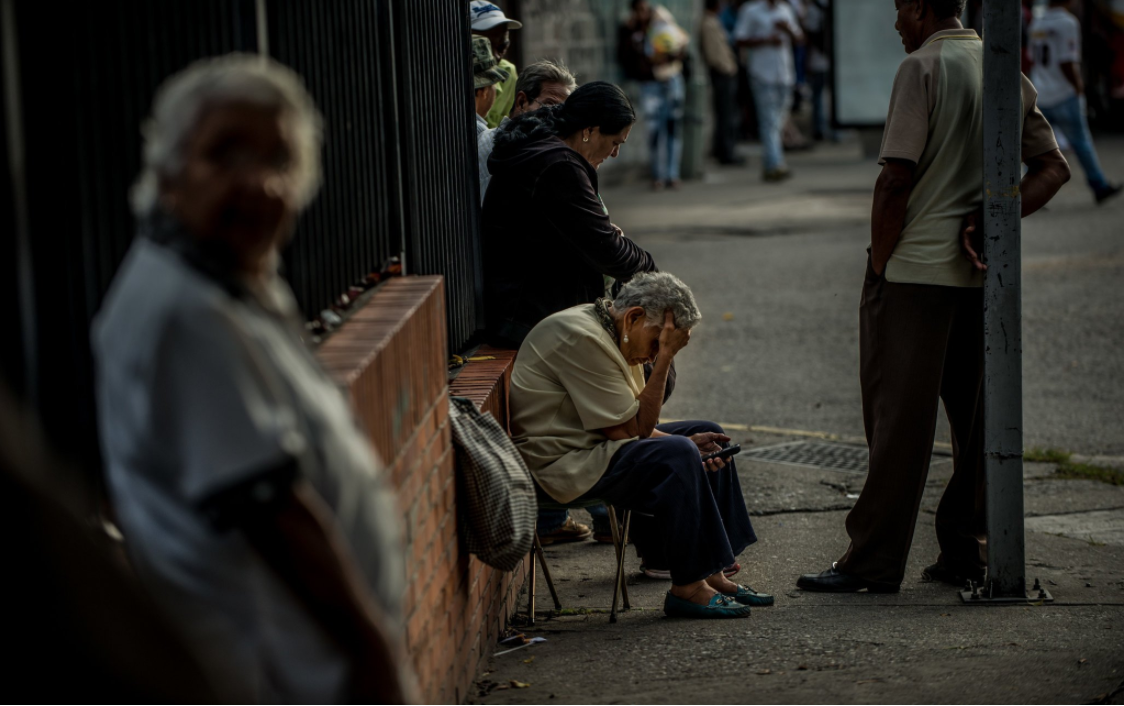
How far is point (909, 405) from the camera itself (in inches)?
197

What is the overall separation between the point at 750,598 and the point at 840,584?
362mm

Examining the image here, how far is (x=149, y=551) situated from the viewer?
6.74ft

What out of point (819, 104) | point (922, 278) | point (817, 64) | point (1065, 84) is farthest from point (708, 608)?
point (819, 104)

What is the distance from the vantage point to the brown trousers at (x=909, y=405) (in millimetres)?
4984

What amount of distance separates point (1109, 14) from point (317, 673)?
2097cm

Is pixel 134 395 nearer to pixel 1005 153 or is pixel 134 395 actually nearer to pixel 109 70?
A: pixel 109 70

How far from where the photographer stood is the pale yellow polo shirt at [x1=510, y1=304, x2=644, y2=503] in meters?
4.78

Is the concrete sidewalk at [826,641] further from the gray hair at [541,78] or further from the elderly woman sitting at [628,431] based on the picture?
the gray hair at [541,78]

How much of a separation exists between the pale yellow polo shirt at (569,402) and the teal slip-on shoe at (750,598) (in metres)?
0.67

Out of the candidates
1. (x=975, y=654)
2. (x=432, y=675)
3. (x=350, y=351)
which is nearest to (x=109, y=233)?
(x=350, y=351)

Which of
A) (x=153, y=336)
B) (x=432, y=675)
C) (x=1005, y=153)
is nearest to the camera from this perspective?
(x=153, y=336)

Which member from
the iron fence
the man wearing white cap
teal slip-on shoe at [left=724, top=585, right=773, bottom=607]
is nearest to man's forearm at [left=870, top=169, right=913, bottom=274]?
teal slip-on shoe at [left=724, top=585, right=773, bottom=607]

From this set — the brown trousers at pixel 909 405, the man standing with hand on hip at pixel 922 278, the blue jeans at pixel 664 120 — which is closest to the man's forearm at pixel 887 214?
the man standing with hand on hip at pixel 922 278

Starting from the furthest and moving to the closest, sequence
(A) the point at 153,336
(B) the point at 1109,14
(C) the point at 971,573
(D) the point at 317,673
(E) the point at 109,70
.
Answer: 1. (B) the point at 1109,14
2. (C) the point at 971,573
3. (E) the point at 109,70
4. (D) the point at 317,673
5. (A) the point at 153,336
